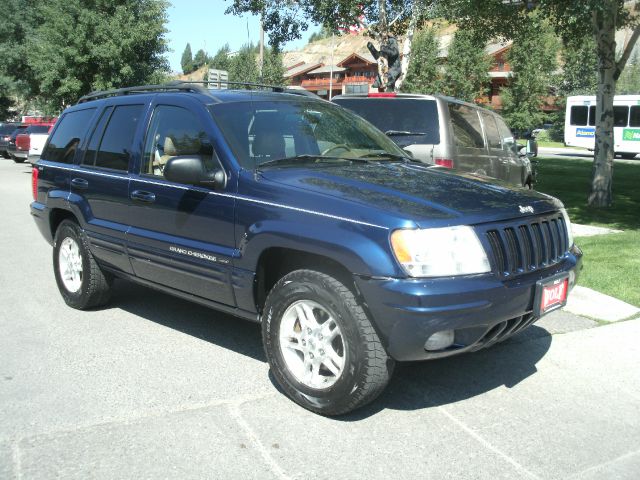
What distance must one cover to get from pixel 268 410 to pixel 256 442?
16.0 inches

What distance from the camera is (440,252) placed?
3.41 m

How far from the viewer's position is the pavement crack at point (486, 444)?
3.21 m

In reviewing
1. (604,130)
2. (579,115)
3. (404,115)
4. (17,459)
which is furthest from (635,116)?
(17,459)

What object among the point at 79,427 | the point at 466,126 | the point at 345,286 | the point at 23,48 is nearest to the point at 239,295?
the point at 345,286

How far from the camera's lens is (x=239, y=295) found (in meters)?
4.17

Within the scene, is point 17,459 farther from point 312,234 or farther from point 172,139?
point 172,139

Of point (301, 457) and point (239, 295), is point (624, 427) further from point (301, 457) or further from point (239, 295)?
point (239, 295)

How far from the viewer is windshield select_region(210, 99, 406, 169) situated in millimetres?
4379

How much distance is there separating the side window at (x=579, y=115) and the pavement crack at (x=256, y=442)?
111 feet

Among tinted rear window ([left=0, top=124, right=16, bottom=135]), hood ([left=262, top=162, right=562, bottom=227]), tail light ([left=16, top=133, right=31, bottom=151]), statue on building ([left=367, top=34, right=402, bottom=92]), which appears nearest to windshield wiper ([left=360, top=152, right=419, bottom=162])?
hood ([left=262, top=162, right=562, bottom=227])

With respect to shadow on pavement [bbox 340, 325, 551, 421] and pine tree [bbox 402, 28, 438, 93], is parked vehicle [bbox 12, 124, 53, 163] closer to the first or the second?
shadow on pavement [bbox 340, 325, 551, 421]

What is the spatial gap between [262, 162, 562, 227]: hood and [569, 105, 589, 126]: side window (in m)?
32.4

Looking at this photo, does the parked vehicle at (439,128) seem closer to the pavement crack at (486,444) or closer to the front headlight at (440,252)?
the front headlight at (440,252)

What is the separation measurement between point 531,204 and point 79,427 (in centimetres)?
A: 292
